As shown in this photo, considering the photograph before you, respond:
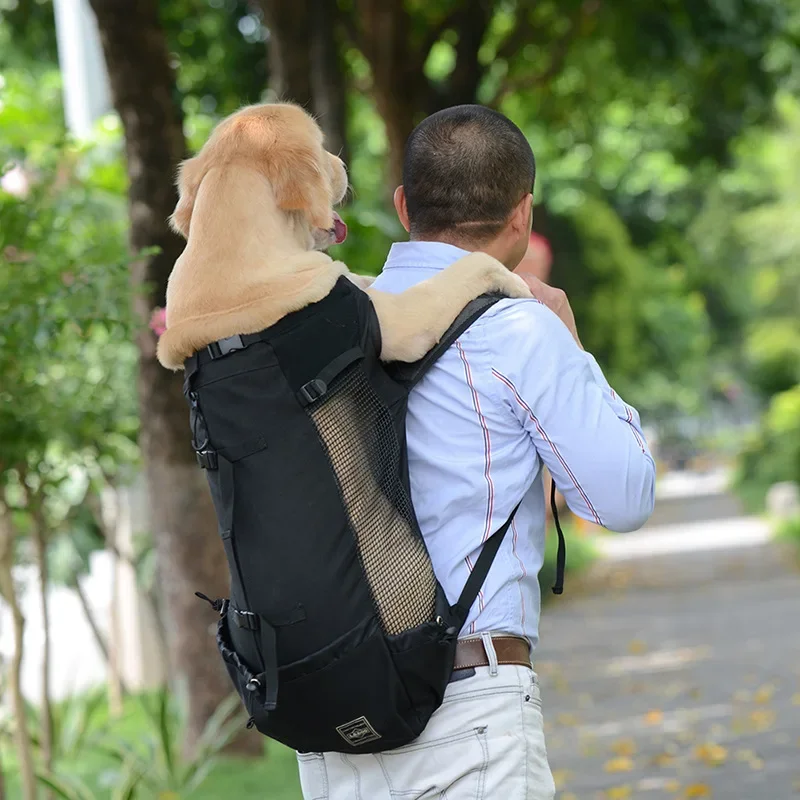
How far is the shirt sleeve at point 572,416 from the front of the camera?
2.16 metres

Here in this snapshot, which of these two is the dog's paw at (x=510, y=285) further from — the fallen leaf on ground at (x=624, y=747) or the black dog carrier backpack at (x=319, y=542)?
the fallen leaf on ground at (x=624, y=747)

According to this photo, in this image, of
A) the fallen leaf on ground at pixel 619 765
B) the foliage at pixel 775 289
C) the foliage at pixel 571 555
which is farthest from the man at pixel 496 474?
the foliage at pixel 775 289

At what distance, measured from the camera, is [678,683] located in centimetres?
983

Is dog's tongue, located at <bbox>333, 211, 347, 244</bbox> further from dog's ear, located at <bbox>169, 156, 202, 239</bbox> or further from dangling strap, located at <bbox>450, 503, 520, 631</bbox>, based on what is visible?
dangling strap, located at <bbox>450, 503, 520, 631</bbox>

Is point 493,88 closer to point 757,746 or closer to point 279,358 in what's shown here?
point 757,746

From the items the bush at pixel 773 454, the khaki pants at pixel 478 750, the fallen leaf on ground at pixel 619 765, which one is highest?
the khaki pants at pixel 478 750

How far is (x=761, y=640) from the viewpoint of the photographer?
11.5 meters

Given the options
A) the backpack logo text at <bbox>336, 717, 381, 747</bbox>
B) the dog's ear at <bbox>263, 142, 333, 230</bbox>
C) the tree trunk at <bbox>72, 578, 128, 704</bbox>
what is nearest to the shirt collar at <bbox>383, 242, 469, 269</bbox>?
Result: the dog's ear at <bbox>263, 142, 333, 230</bbox>

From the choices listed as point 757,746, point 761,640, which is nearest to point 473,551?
point 757,746

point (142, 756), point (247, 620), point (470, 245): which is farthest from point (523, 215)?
point (142, 756)

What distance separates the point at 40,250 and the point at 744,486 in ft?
105

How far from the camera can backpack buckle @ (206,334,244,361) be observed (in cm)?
212

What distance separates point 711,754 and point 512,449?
18.2ft

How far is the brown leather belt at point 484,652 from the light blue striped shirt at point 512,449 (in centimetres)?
2
